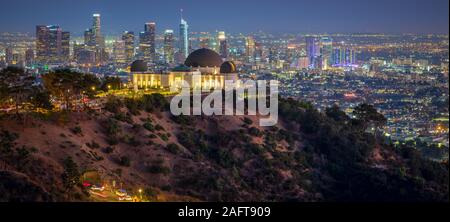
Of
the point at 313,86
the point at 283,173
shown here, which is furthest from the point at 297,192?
the point at 313,86

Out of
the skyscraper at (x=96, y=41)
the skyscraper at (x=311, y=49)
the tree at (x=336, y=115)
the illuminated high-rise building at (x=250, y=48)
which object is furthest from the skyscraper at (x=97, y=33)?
the tree at (x=336, y=115)

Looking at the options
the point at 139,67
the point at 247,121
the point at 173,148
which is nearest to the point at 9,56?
the point at 139,67

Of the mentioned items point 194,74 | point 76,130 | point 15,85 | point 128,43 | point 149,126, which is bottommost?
point 149,126

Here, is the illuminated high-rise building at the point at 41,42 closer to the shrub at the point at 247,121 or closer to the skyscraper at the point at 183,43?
the skyscraper at the point at 183,43

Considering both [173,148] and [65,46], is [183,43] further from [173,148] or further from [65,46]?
[173,148]

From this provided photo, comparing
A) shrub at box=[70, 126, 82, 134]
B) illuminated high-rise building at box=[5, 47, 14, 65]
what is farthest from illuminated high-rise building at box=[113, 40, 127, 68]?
shrub at box=[70, 126, 82, 134]
